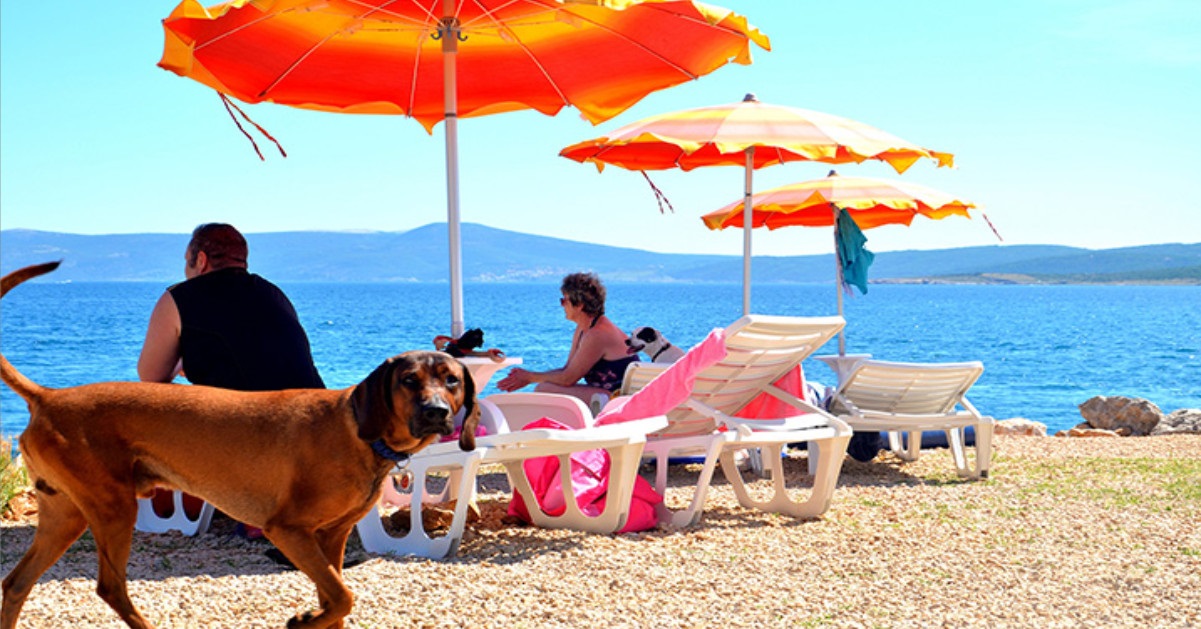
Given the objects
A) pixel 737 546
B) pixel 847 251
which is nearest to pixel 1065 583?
pixel 737 546

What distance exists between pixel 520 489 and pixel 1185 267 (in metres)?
181

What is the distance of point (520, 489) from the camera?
5.12m

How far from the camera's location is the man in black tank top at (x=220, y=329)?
436 centimetres

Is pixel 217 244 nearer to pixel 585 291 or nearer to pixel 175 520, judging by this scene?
pixel 175 520

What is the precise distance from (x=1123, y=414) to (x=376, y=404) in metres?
12.5

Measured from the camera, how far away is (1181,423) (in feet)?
40.2

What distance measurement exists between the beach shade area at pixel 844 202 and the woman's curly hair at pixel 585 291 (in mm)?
2630

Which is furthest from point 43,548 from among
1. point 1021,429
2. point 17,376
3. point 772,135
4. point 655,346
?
point 1021,429

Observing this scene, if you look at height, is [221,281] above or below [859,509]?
above

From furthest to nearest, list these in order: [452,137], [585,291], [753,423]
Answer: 1. [585,291]
2. [753,423]
3. [452,137]

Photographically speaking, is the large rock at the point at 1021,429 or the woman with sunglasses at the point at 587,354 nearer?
the woman with sunglasses at the point at 587,354

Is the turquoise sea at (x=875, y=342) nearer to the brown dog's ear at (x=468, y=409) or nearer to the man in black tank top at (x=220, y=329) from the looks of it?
the man in black tank top at (x=220, y=329)

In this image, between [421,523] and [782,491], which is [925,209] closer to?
[782,491]

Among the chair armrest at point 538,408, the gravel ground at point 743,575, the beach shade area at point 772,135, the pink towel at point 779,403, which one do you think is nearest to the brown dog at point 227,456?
the gravel ground at point 743,575
